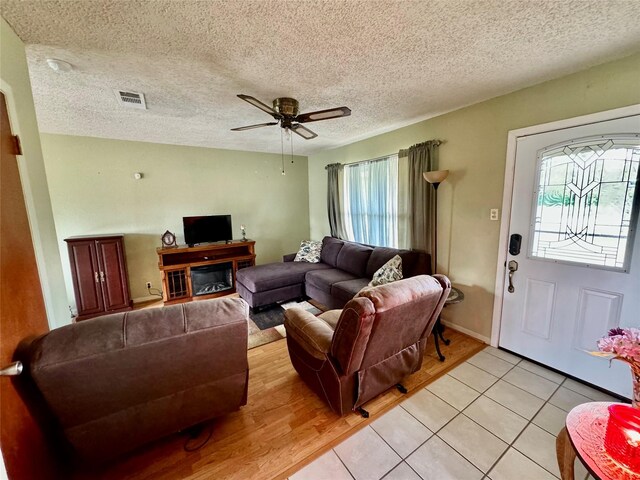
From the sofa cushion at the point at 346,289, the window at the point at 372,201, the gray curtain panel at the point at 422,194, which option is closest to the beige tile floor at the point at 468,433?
the sofa cushion at the point at 346,289

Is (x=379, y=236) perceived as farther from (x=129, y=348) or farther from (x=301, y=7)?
(x=129, y=348)

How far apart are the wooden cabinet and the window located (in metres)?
3.45

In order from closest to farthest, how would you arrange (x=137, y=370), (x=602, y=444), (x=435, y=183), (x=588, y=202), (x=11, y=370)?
(x=11, y=370) → (x=602, y=444) → (x=137, y=370) → (x=588, y=202) → (x=435, y=183)

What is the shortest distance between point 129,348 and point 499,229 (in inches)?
118

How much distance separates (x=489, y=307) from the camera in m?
2.58

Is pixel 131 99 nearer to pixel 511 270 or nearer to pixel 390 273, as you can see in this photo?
pixel 390 273

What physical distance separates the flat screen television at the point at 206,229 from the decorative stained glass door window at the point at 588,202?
13.5ft

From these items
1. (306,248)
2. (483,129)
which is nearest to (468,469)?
(483,129)

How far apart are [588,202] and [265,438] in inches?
114

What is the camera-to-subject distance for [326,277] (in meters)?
3.49

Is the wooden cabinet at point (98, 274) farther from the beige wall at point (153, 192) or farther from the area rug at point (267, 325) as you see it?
the area rug at point (267, 325)

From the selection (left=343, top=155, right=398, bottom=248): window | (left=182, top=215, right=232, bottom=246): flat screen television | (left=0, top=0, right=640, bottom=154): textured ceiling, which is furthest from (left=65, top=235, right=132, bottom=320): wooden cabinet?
(left=343, top=155, right=398, bottom=248): window

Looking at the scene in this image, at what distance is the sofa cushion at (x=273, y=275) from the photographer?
3464 mm

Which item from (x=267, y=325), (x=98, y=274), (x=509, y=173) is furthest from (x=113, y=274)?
(x=509, y=173)
